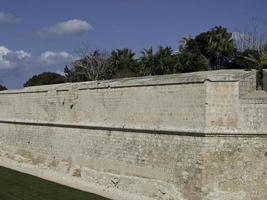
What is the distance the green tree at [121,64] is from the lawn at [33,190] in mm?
26914

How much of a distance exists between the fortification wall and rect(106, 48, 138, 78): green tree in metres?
25.0

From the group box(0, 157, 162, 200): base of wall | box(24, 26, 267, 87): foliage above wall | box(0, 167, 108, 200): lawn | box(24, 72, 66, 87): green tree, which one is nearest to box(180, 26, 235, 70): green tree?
box(24, 26, 267, 87): foliage above wall

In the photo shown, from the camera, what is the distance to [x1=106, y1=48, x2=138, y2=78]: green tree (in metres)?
44.5

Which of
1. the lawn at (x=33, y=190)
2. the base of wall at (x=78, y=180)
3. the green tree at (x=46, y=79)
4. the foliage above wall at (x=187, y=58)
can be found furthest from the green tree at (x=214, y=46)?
the lawn at (x=33, y=190)

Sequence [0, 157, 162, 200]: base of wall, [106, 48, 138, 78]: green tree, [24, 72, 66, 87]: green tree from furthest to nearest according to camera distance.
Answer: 1. [24, 72, 66, 87]: green tree
2. [106, 48, 138, 78]: green tree
3. [0, 157, 162, 200]: base of wall

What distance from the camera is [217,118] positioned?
11625 mm

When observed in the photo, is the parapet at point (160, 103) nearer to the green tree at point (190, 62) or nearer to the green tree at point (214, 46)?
the green tree at point (190, 62)

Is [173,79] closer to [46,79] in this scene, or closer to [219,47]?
[219,47]

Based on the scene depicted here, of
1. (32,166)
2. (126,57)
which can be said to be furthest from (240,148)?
(126,57)

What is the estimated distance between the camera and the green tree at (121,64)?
4450 cm

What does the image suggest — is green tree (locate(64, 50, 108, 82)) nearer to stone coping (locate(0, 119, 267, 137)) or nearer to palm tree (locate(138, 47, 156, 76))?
palm tree (locate(138, 47, 156, 76))

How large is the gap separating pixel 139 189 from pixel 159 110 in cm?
230

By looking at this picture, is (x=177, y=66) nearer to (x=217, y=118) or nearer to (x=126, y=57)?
(x=126, y=57)

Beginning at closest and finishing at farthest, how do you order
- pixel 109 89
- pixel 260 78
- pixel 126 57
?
pixel 260 78 < pixel 109 89 < pixel 126 57
